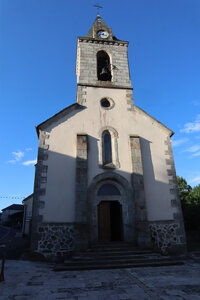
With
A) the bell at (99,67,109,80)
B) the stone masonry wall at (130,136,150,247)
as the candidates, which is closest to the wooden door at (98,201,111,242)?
the stone masonry wall at (130,136,150,247)

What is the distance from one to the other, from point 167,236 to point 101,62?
1193 cm

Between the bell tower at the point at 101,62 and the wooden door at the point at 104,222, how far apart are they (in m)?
5.99

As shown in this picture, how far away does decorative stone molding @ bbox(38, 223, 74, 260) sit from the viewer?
8.25m

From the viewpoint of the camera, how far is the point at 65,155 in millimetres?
9844

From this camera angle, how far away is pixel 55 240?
8.44 meters

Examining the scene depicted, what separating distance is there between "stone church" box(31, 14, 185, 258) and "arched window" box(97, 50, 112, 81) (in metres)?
0.81

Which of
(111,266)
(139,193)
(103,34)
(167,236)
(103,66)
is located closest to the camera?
(111,266)

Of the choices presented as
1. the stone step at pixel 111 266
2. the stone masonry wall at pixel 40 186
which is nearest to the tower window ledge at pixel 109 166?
the stone masonry wall at pixel 40 186

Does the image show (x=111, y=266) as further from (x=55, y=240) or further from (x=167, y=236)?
(x=167, y=236)

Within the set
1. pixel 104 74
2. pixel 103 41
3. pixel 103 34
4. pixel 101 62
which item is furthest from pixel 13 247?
pixel 103 34

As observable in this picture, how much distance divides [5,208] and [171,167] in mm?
45223

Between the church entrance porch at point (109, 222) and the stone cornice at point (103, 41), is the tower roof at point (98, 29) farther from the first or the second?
the church entrance porch at point (109, 222)

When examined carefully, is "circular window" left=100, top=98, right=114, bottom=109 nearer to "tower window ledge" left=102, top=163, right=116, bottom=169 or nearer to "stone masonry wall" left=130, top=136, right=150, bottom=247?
"stone masonry wall" left=130, top=136, right=150, bottom=247

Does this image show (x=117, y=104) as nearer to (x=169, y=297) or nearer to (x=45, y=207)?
(x=45, y=207)
